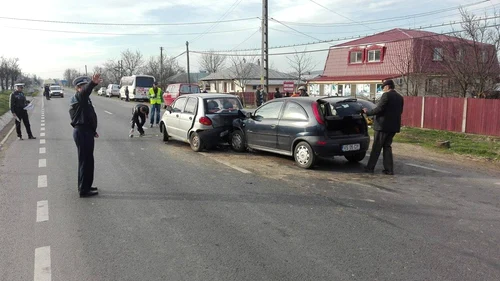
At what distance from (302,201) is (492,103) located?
11717 millimetres

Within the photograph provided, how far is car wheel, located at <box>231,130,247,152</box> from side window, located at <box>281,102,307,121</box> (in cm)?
165

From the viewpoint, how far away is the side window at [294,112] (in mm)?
8398

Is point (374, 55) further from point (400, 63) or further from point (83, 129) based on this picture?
point (83, 129)

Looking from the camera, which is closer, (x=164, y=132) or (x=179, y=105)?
(x=179, y=105)

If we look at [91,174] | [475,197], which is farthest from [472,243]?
[91,174]

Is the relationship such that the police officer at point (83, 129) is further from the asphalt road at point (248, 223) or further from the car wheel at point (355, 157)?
the car wheel at point (355, 157)

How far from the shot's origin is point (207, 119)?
1025cm

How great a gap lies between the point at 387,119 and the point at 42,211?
614 centimetres

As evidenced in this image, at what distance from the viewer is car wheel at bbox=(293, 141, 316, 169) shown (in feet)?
26.6

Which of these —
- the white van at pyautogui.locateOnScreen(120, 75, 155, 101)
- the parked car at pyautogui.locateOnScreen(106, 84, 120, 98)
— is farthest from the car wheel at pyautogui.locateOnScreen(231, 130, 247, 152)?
the parked car at pyautogui.locateOnScreen(106, 84, 120, 98)

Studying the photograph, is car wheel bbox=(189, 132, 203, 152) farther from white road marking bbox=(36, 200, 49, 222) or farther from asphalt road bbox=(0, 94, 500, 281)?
white road marking bbox=(36, 200, 49, 222)

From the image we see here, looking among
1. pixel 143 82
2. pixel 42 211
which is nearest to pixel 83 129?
pixel 42 211

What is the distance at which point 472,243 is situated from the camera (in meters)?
4.42

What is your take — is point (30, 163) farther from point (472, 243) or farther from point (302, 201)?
point (472, 243)
